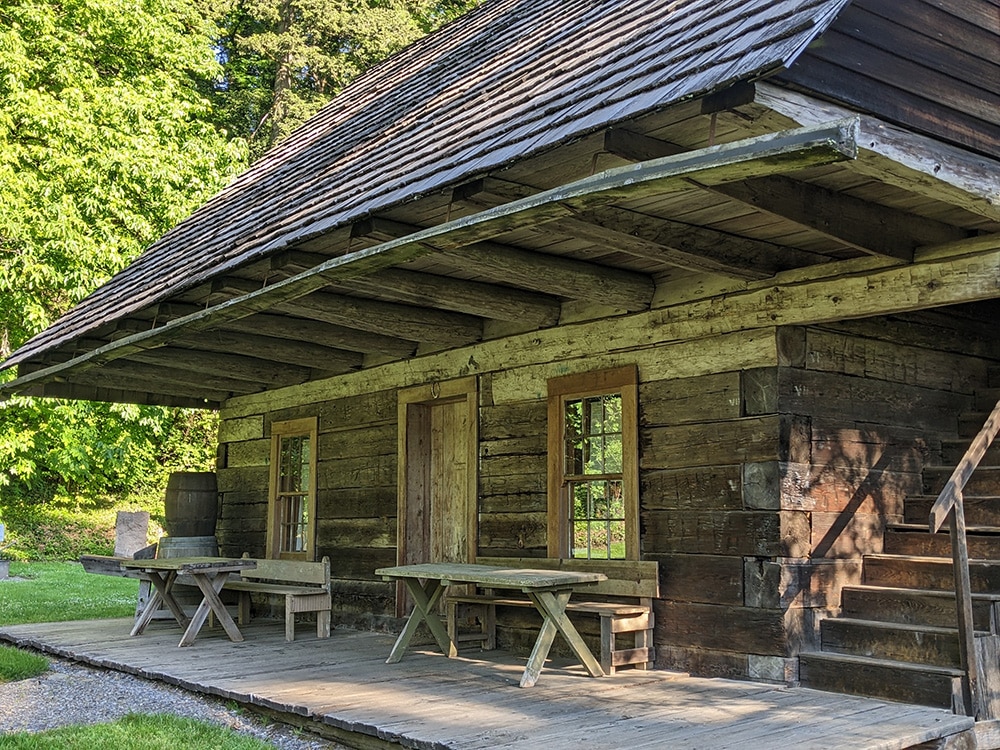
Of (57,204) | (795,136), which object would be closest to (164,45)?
(57,204)

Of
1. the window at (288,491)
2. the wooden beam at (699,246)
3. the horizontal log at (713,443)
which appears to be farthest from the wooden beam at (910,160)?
the window at (288,491)

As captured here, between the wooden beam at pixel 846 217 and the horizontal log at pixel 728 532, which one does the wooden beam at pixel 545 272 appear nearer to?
the horizontal log at pixel 728 532

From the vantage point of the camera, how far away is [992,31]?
5.86 metres

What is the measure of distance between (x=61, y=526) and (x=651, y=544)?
58.0 ft

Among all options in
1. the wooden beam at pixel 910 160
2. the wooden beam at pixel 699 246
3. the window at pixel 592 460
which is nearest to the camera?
the wooden beam at pixel 910 160

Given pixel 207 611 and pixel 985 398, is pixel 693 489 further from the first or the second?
pixel 207 611

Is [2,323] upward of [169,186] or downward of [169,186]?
downward

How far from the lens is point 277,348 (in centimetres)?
901

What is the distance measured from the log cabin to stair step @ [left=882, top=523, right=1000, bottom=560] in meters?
0.01

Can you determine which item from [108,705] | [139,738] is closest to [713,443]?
[139,738]

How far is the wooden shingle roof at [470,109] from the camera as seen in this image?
4.43 m

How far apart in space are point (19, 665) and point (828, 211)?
21.7 feet

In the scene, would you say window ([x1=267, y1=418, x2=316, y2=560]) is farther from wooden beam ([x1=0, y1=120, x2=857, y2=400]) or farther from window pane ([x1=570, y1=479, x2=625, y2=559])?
wooden beam ([x1=0, y1=120, x2=857, y2=400])

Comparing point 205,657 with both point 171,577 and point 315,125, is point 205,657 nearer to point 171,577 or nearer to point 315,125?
point 171,577
